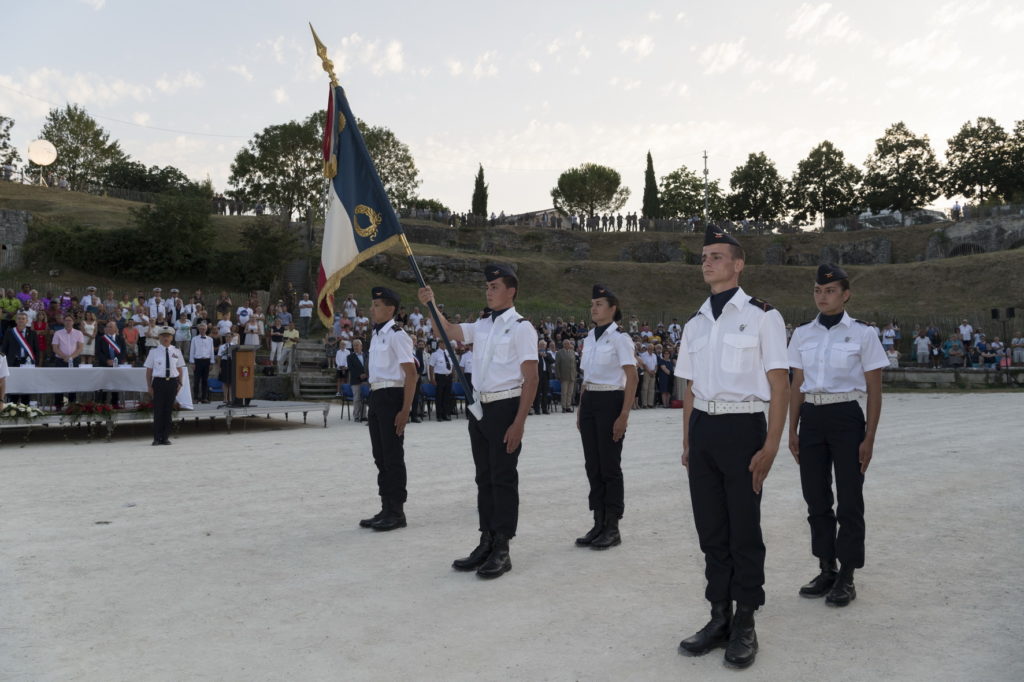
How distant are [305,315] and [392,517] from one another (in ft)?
84.9

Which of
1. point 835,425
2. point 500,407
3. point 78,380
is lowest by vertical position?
point 835,425

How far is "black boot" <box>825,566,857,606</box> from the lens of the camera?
4621 millimetres

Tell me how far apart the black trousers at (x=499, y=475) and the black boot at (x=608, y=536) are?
32.4 inches

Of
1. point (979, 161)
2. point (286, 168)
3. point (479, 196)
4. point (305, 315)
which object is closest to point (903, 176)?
point (979, 161)

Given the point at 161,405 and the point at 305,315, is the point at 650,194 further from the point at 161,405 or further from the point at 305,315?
the point at 161,405

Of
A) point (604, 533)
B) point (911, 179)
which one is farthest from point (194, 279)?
point (911, 179)

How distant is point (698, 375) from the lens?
13.9 ft

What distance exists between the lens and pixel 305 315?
104 ft

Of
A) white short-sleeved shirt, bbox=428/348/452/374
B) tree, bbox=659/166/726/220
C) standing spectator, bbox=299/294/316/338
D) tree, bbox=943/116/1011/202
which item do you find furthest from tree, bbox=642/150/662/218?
white short-sleeved shirt, bbox=428/348/452/374

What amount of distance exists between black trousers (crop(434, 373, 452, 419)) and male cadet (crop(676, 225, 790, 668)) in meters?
14.4

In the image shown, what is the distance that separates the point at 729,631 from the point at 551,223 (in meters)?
63.7

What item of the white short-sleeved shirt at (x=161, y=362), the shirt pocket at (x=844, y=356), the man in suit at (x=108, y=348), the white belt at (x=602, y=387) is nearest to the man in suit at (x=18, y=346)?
the man in suit at (x=108, y=348)

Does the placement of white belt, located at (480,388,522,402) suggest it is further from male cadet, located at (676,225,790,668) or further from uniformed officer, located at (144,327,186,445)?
uniformed officer, located at (144,327,186,445)

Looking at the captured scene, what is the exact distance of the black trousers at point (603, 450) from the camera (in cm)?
630
